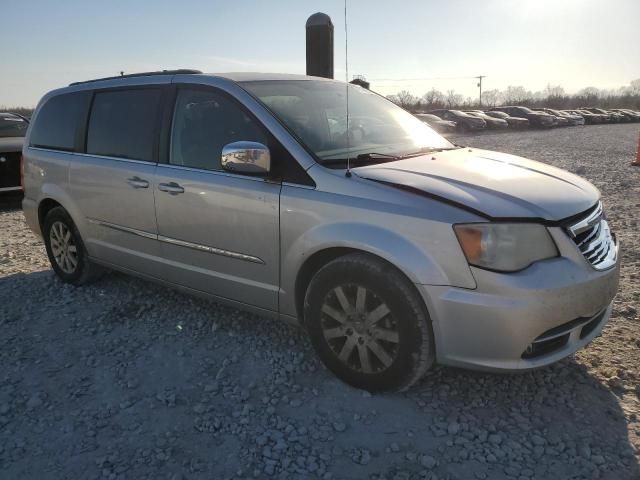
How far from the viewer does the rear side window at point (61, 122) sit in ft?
14.9

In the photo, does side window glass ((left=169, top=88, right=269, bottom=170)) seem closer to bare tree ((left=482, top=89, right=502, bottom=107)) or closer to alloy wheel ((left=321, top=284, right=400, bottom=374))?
alloy wheel ((left=321, top=284, right=400, bottom=374))

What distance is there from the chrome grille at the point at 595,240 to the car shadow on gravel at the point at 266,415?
0.71 metres

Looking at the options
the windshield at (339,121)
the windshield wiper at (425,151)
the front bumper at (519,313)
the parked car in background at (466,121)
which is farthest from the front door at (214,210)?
the parked car in background at (466,121)

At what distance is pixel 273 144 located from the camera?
10.4ft

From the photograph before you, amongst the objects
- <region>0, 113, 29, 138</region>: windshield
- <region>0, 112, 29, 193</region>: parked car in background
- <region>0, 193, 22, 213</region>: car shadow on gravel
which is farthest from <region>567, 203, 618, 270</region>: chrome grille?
<region>0, 113, 29, 138</region>: windshield

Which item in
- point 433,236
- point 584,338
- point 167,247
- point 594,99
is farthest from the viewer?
point 594,99

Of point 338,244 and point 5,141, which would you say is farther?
point 5,141

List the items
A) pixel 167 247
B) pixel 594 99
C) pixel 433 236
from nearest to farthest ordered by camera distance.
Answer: pixel 433 236, pixel 167 247, pixel 594 99

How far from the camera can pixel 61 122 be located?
471cm

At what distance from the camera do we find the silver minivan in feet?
8.34

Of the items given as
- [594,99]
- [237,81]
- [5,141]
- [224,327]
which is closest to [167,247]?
[224,327]

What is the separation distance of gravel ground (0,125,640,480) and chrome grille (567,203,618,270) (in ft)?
2.31

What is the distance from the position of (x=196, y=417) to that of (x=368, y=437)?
2.95 ft

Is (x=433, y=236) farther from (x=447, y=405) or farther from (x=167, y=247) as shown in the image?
(x=167, y=247)
